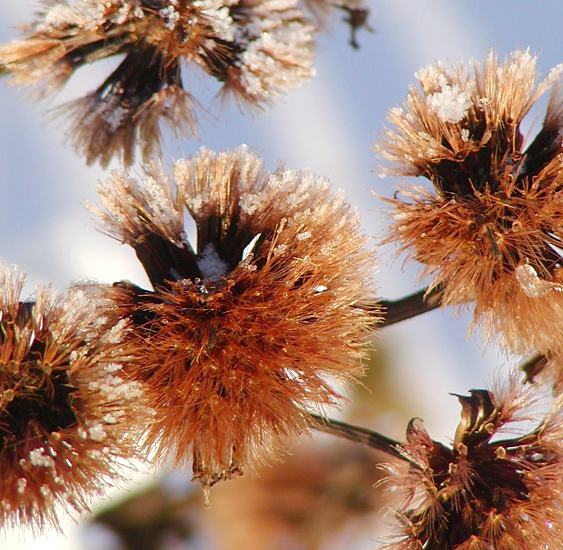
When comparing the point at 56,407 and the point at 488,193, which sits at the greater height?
the point at 488,193

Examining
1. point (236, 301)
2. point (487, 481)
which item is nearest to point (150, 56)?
point (236, 301)

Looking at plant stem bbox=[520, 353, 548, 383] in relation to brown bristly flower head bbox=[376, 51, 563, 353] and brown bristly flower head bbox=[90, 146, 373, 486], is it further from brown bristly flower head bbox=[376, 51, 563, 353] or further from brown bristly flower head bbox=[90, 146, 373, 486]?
brown bristly flower head bbox=[90, 146, 373, 486]

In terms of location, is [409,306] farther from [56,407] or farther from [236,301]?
[56,407]

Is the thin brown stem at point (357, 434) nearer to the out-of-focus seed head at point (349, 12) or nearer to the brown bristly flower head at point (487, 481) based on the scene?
the brown bristly flower head at point (487, 481)

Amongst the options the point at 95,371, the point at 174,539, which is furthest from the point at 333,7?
the point at 174,539

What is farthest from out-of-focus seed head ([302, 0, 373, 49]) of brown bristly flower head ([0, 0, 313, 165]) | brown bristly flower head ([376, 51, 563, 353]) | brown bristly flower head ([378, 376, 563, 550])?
brown bristly flower head ([378, 376, 563, 550])

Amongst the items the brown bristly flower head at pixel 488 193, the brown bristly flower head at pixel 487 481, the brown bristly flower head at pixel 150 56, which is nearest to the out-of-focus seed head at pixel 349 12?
the brown bristly flower head at pixel 150 56

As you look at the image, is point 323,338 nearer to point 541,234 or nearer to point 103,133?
point 541,234
